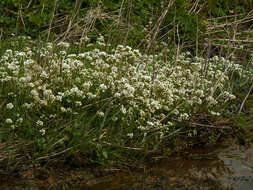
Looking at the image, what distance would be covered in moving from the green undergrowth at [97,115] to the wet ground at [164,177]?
5.2 inches

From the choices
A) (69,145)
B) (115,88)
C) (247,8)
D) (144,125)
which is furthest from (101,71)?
(247,8)

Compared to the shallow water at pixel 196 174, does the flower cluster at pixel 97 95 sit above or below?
above

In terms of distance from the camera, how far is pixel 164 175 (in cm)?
331

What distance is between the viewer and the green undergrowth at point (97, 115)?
3219 mm

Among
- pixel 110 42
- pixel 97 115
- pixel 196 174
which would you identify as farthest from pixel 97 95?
pixel 110 42

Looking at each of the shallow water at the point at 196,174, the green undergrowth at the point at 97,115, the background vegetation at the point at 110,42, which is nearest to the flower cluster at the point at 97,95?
the green undergrowth at the point at 97,115

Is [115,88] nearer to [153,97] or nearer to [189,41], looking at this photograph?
[153,97]

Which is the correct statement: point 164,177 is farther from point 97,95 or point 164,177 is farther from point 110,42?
point 110,42

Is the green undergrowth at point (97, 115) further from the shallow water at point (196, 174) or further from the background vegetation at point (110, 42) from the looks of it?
the shallow water at point (196, 174)

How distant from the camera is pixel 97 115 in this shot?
3.61 metres

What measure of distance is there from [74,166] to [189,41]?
3979 millimetres

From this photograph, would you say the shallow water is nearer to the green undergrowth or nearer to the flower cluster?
the green undergrowth

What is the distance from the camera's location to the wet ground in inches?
120

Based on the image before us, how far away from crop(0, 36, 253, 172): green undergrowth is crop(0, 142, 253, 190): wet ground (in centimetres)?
13
